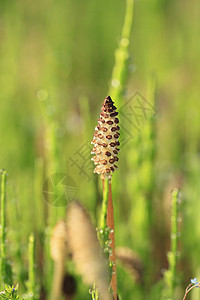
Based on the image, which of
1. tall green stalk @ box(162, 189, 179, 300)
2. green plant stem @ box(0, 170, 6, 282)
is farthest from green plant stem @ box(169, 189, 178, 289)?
green plant stem @ box(0, 170, 6, 282)

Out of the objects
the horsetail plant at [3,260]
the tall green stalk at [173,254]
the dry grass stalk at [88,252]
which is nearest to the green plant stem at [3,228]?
the horsetail plant at [3,260]

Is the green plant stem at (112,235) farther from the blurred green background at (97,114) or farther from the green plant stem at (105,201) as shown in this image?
the blurred green background at (97,114)

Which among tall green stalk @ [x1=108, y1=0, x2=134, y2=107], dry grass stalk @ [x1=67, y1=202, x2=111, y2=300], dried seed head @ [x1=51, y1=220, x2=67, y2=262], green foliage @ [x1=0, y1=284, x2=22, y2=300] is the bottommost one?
green foliage @ [x1=0, y1=284, x2=22, y2=300]

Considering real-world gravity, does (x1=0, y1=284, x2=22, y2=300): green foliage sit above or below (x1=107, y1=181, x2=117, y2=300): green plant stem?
below

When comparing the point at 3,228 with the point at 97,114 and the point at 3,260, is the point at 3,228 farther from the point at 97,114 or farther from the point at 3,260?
the point at 97,114

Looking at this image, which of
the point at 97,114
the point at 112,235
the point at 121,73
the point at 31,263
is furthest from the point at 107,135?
the point at 97,114

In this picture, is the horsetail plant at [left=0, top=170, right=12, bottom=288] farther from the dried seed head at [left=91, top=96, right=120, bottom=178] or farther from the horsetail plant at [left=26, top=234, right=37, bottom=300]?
the dried seed head at [left=91, top=96, right=120, bottom=178]
